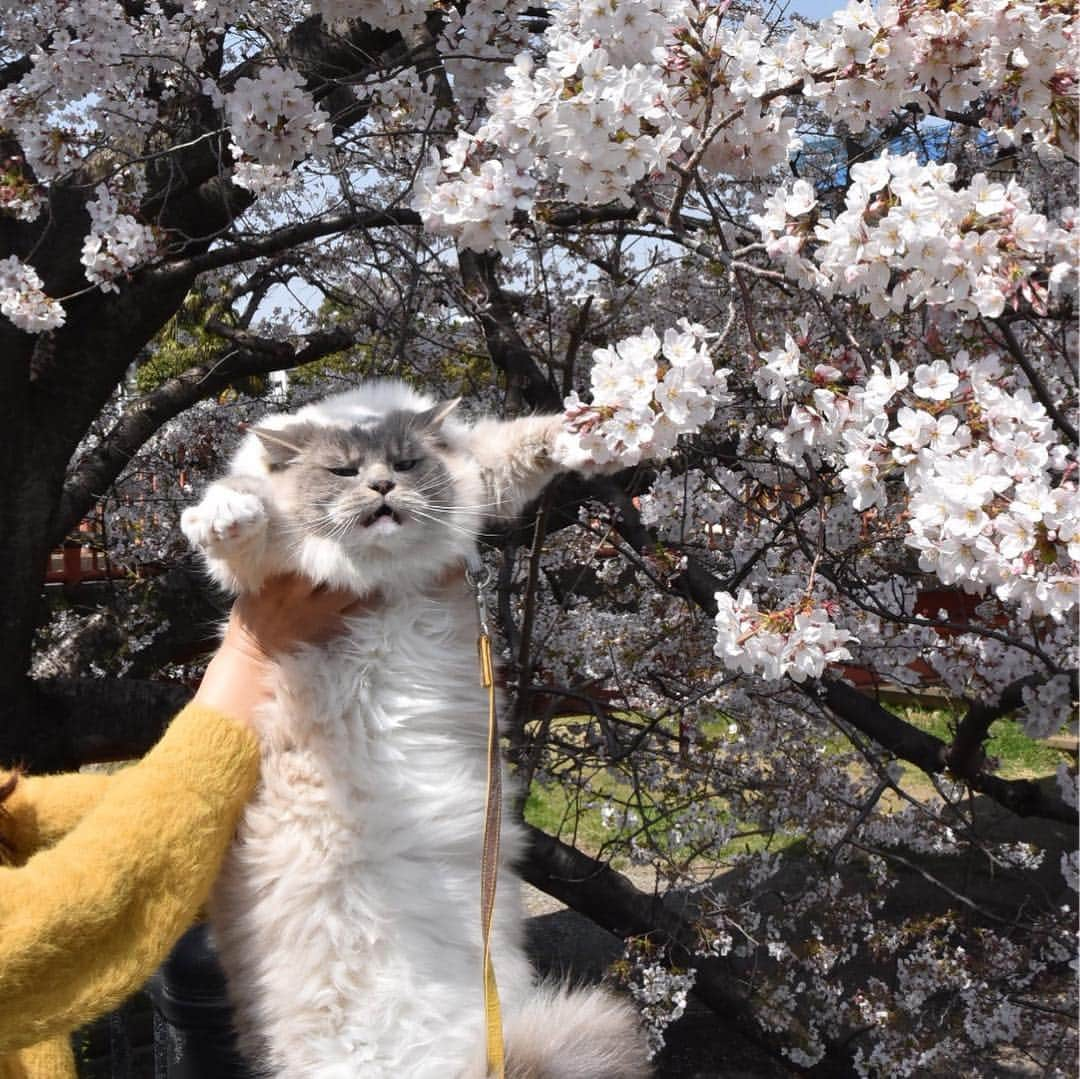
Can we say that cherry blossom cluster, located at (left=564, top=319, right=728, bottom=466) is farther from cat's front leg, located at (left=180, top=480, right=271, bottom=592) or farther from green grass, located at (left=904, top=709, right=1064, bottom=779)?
green grass, located at (left=904, top=709, right=1064, bottom=779)

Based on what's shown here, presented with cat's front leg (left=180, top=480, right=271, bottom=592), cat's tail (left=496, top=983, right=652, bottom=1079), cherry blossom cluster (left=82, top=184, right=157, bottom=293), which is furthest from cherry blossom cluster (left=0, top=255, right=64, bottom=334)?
cat's tail (left=496, top=983, right=652, bottom=1079)

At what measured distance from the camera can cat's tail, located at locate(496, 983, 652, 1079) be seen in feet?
5.12

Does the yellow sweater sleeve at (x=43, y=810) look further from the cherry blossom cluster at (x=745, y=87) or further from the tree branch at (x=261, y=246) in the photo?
the tree branch at (x=261, y=246)

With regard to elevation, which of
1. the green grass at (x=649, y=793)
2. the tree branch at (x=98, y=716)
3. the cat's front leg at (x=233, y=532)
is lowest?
the cat's front leg at (x=233, y=532)

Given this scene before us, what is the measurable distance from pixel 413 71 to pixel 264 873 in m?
2.32

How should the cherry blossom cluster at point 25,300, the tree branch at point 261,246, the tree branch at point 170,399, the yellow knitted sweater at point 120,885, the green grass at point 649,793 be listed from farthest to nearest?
the green grass at point 649,793, the tree branch at point 170,399, the tree branch at point 261,246, the cherry blossom cluster at point 25,300, the yellow knitted sweater at point 120,885

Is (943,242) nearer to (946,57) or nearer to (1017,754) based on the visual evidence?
(946,57)

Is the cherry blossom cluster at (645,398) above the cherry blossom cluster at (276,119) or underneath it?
underneath

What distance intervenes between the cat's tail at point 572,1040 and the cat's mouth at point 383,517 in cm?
91

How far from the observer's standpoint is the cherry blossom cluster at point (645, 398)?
1.44 m

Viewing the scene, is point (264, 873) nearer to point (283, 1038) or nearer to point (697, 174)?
point (283, 1038)

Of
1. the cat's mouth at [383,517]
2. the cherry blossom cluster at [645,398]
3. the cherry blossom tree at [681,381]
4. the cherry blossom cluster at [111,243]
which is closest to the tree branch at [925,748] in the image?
the cherry blossom tree at [681,381]

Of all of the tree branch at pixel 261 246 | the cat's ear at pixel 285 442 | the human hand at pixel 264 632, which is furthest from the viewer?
the tree branch at pixel 261 246

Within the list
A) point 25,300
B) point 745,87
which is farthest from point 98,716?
point 745,87
